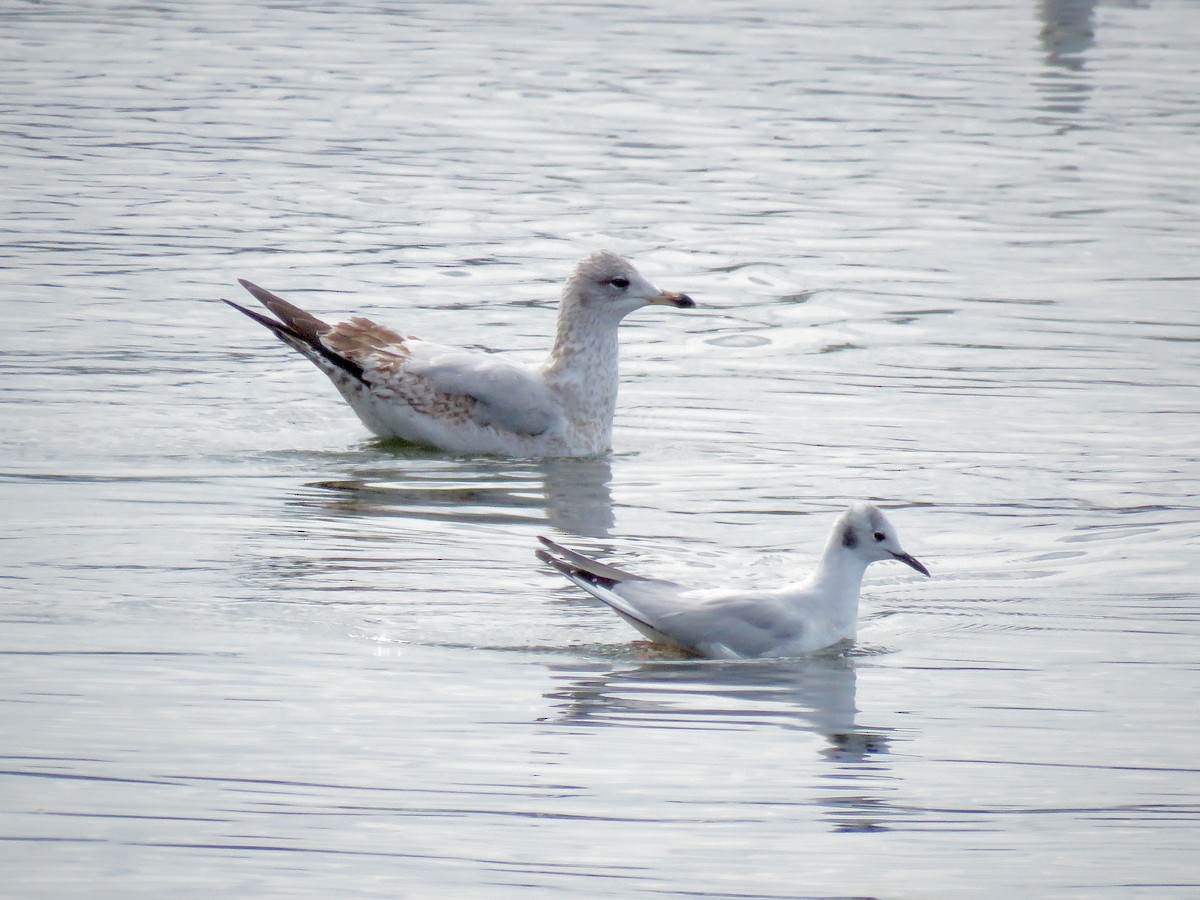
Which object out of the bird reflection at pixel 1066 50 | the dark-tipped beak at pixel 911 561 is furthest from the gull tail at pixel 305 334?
the bird reflection at pixel 1066 50

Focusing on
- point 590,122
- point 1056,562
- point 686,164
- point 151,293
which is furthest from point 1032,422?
point 590,122

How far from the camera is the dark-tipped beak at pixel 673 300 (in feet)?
36.0

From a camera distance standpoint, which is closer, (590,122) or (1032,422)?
(1032,422)

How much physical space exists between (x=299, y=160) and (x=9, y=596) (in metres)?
11.5

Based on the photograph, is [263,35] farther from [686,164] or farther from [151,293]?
[151,293]

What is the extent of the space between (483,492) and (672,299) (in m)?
1.64

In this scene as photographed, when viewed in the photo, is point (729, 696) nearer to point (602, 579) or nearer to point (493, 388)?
point (602, 579)

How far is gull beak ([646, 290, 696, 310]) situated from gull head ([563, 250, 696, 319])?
0.05 meters

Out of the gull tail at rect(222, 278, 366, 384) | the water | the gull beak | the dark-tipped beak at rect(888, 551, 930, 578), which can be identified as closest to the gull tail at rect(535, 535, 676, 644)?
the water

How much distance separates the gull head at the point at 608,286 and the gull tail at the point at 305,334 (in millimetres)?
1235

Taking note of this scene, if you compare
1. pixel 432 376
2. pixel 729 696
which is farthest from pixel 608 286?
pixel 729 696

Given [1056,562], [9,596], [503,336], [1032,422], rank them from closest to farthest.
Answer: [9,596]
[1056,562]
[1032,422]
[503,336]

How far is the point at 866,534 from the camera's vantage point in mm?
7898

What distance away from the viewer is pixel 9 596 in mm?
7840
